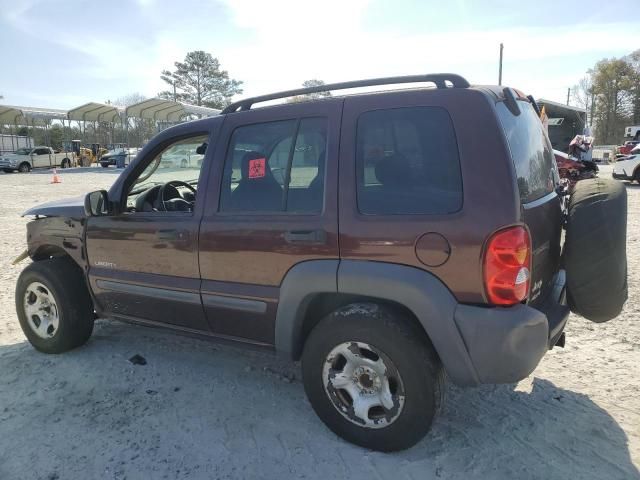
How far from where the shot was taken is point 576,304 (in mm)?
2771

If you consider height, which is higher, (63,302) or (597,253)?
(597,253)

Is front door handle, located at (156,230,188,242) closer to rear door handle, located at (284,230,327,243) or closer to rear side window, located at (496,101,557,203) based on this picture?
rear door handle, located at (284,230,327,243)

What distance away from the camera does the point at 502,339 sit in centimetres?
226

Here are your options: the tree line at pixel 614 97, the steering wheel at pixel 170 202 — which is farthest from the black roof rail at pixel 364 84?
the tree line at pixel 614 97

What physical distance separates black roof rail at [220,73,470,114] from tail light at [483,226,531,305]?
2.71ft

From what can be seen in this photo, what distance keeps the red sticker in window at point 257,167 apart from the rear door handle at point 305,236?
1.60 ft

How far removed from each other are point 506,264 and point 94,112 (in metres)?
42.2

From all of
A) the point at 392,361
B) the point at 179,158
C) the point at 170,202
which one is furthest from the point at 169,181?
the point at 392,361

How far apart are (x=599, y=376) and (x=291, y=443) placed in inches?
89.9

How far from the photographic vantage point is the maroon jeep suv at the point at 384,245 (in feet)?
7.60

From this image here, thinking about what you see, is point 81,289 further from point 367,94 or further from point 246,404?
point 367,94

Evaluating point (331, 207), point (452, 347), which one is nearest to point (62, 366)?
point (331, 207)

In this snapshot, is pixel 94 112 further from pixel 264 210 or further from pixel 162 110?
pixel 264 210

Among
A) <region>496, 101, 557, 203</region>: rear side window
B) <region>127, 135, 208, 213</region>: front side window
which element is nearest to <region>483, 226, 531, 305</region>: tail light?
<region>496, 101, 557, 203</region>: rear side window
